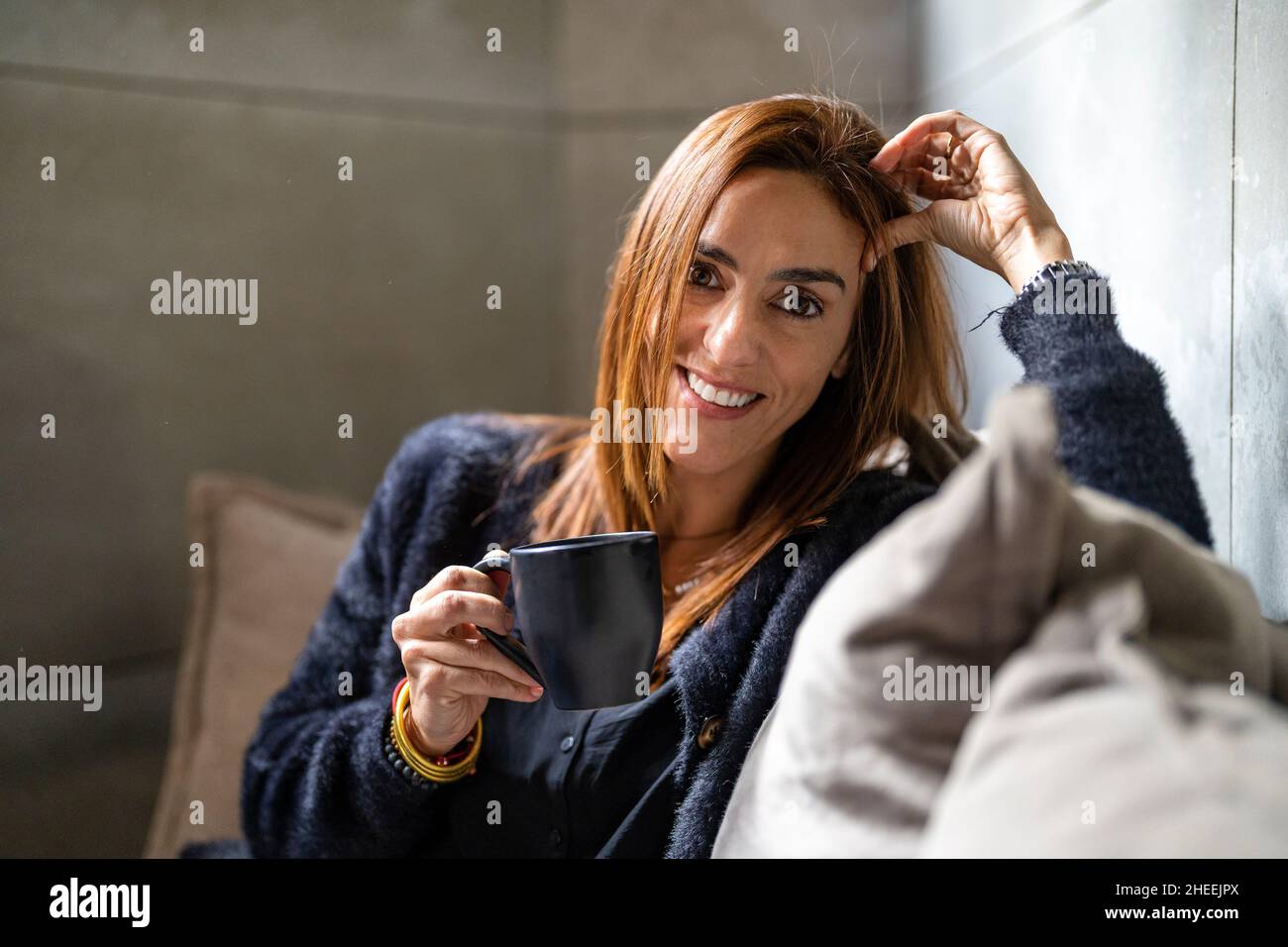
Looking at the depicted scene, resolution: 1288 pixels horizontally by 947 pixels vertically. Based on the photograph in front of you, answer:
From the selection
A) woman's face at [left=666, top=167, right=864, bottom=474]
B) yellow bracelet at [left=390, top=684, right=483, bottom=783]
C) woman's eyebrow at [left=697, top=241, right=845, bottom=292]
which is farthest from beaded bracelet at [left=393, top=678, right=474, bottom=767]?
woman's eyebrow at [left=697, top=241, right=845, bottom=292]

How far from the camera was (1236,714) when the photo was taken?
14.7 inches

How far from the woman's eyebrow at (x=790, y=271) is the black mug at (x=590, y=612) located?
0.81ft

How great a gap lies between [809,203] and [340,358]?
32.6 inches

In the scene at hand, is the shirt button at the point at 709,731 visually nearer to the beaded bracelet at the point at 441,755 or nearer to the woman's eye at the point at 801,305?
the beaded bracelet at the point at 441,755

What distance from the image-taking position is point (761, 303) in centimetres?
71

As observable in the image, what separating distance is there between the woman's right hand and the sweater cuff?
368 millimetres

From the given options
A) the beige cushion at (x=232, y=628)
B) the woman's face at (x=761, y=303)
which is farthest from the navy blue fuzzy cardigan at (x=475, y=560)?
the beige cushion at (x=232, y=628)

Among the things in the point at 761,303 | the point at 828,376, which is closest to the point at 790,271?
the point at 761,303

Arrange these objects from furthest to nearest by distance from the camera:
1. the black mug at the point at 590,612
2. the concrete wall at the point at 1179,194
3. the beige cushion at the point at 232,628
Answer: the beige cushion at the point at 232,628, the concrete wall at the point at 1179,194, the black mug at the point at 590,612

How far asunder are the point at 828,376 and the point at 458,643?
0.38 m

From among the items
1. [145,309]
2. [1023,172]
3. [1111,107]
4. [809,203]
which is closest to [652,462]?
[809,203]

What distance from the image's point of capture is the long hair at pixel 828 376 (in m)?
0.73

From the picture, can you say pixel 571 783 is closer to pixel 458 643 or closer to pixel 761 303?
pixel 458 643
